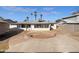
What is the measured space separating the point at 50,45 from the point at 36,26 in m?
0.63

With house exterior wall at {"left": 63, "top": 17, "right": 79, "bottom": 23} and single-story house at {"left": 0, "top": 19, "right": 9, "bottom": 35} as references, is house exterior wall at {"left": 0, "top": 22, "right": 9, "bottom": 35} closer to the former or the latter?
single-story house at {"left": 0, "top": 19, "right": 9, "bottom": 35}

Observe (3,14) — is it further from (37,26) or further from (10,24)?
(37,26)

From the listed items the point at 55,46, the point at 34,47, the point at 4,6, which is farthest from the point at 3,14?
the point at 55,46

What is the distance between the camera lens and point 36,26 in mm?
6059

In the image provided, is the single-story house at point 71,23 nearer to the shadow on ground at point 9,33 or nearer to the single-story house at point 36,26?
the single-story house at point 36,26

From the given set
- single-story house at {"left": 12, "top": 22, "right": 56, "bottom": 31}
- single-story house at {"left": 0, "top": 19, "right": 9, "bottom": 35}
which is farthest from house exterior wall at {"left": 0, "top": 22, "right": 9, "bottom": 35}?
single-story house at {"left": 12, "top": 22, "right": 56, "bottom": 31}

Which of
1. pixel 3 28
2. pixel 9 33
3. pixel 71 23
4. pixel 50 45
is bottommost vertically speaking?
pixel 50 45

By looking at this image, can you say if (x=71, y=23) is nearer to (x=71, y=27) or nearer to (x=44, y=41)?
(x=71, y=27)

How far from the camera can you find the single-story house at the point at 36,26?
6.00 m

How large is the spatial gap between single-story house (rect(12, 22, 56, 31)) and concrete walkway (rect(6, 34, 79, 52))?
0.96 feet

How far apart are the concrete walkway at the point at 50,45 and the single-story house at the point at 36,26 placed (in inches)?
11.6

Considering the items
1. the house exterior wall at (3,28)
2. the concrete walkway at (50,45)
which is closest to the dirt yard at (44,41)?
the concrete walkway at (50,45)

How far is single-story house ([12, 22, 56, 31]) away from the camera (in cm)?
600

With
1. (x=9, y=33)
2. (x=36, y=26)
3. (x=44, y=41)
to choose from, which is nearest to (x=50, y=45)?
(x=44, y=41)
